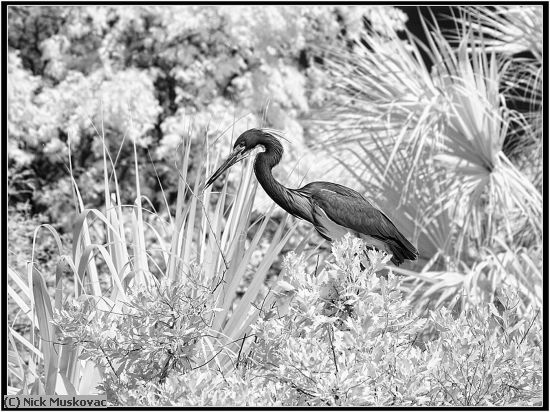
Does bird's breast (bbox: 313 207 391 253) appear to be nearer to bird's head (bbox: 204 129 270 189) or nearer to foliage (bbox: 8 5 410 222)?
bird's head (bbox: 204 129 270 189)

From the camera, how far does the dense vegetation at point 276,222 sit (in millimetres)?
1971

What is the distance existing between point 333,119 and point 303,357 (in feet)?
14.0

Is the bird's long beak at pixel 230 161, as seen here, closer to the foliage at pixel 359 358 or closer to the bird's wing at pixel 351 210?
the bird's wing at pixel 351 210

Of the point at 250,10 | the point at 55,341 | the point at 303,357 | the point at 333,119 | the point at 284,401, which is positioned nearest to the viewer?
the point at 303,357

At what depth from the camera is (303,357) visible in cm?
181

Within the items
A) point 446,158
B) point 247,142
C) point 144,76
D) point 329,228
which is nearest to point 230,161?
point 247,142

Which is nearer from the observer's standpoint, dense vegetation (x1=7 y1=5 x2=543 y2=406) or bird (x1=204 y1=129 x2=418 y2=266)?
dense vegetation (x1=7 y1=5 x2=543 y2=406)

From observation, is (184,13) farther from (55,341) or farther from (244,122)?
(55,341)

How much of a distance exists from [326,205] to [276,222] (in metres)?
1.03

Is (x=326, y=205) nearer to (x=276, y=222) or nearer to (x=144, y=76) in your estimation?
(x=276, y=222)

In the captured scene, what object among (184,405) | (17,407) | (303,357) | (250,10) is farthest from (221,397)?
(250,10)

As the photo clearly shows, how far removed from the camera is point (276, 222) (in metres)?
3.95

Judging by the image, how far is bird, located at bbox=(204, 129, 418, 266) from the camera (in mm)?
2633

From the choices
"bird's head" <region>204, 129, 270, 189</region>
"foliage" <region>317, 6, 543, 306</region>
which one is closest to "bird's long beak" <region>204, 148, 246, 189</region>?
"bird's head" <region>204, 129, 270, 189</region>
